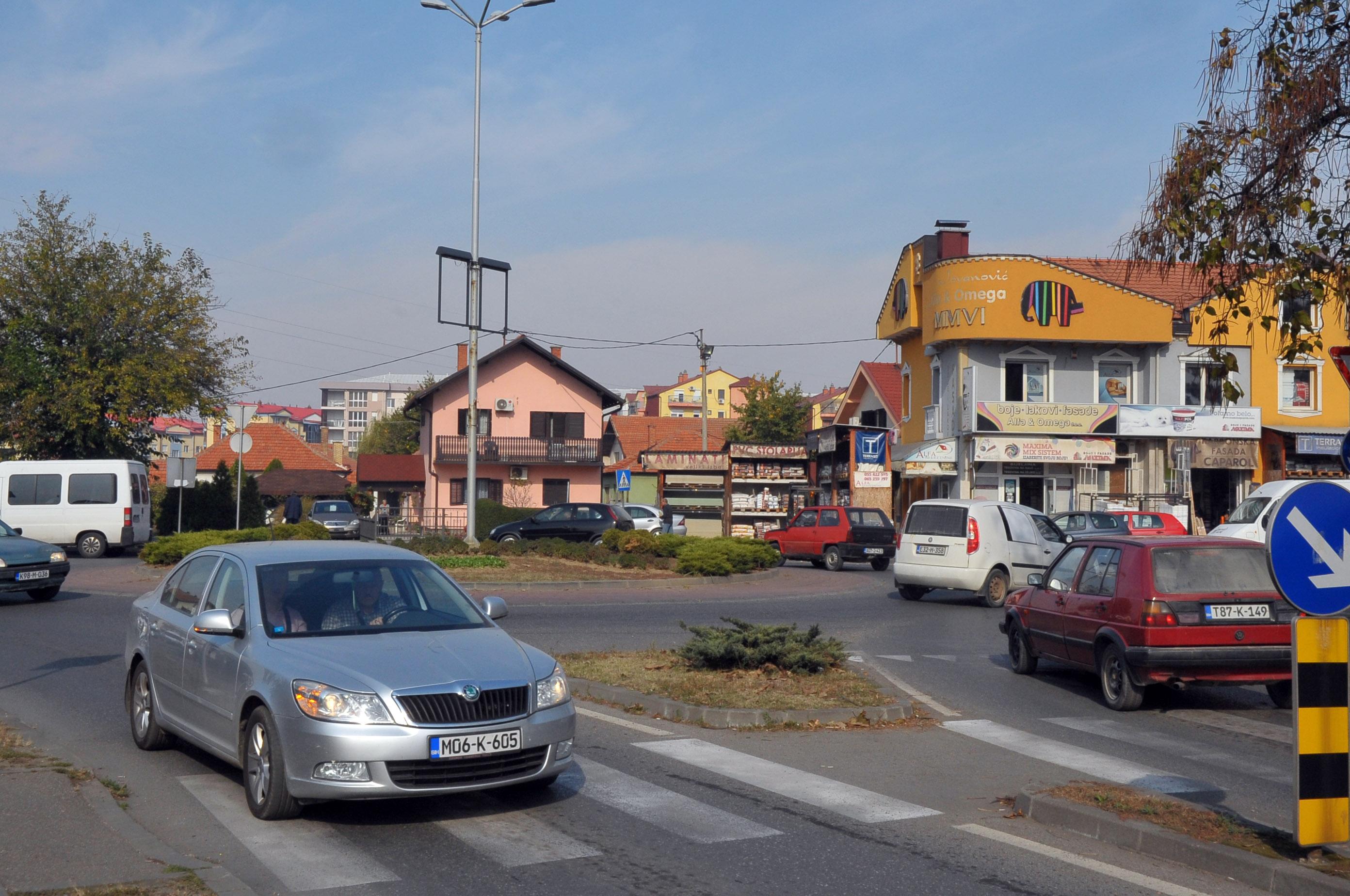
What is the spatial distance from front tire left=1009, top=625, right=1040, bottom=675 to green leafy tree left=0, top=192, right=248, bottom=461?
32979mm

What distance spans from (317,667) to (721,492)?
3955 cm

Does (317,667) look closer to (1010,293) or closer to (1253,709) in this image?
(1253,709)

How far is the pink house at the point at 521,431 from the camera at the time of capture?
191 feet

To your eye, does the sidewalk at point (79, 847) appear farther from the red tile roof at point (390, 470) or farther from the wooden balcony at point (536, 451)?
the red tile roof at point (390, 470)

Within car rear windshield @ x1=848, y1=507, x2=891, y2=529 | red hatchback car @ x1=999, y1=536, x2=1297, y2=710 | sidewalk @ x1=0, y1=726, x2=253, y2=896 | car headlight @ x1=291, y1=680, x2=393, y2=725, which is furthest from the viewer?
car rear windshield @ x1=848, y1=507, x2=891, y2=529

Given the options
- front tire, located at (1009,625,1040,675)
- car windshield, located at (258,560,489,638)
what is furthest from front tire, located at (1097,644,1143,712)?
car windshield, located at (258,560,489,638)

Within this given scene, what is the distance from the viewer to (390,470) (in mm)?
66938

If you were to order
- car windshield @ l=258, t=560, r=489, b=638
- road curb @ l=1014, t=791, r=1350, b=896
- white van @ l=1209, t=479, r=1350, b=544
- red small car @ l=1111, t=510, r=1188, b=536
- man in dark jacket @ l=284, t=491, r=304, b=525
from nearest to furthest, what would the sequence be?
1. road curb @ l=1014, t=791, r=1350, b=896
2. car windshield @ l=258, t=560, r=489, b=638
3. white van @ l=1209, t=479, r=1350, b=544
4. red small car @ l=1111, t=510, r=1188, b=536
5. man in dark jacket @ l=284, t=491, r=304, b=525

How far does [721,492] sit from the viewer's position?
1805 inches

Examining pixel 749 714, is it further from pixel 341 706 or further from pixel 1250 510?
pixel 1250 510

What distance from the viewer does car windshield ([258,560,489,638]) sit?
711 centimetres

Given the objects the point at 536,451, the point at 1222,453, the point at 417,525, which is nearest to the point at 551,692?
the point at 417,525

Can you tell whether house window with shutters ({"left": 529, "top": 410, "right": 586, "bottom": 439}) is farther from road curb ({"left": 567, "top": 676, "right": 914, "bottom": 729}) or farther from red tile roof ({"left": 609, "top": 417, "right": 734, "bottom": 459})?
road curb ({"left": 567, "top": 676, "right": 914, "bottom": 729})

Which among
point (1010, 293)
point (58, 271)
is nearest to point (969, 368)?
point (1010, 293)
